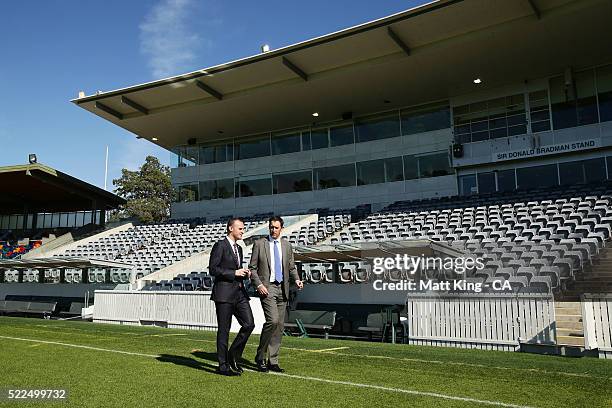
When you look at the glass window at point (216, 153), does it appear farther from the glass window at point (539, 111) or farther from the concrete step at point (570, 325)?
the concrete step at point (570, 325)

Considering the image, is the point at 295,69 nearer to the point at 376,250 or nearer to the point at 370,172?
the point at 370,172

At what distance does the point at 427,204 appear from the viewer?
24.1m

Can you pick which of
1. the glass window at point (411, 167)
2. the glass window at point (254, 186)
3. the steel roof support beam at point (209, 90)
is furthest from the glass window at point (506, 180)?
the steel roof support beam at point (209, 90)

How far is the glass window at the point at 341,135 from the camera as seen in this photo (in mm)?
29650

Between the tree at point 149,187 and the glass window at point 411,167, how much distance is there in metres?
43.2

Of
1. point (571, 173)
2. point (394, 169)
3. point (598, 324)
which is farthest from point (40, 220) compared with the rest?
point (598, 324)

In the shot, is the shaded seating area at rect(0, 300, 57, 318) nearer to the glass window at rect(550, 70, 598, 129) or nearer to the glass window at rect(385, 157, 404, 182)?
the glass window at rect(385, 157, 404, 182)

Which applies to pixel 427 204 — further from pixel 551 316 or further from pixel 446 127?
pixel 551 316

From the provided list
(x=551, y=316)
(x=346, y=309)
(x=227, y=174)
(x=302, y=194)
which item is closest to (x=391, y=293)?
(x=346, y=309)

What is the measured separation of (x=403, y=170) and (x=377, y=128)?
296 cm

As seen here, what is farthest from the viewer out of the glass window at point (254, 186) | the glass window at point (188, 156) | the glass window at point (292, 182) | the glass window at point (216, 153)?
the glass window at point (188, 156)

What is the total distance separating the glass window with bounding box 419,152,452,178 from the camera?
2641 cm

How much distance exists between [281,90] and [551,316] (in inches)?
743

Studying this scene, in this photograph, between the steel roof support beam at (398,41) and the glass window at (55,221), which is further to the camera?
the glass window at (55,221)
